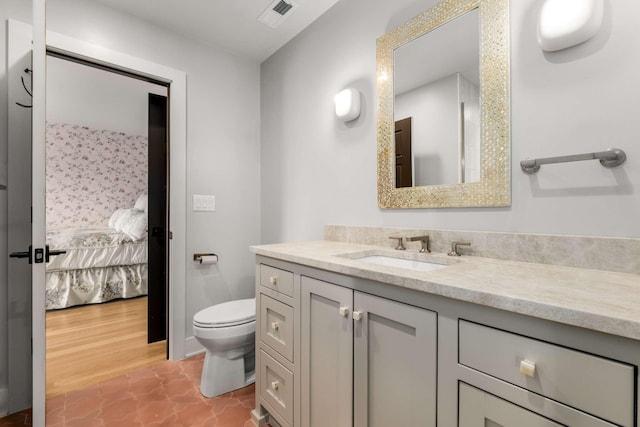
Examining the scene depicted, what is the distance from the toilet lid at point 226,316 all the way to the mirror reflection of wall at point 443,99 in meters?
1.30

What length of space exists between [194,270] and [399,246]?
5.38 ft

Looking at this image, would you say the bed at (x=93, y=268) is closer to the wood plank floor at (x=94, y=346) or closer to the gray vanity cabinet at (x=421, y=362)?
the wood plank floor at (x=94, y=346)

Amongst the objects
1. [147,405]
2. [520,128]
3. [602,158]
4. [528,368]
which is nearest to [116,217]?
[147,405]

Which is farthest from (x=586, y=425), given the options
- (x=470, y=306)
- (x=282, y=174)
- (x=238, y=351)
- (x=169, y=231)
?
(x=169, y=231)

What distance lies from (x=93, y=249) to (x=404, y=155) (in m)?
3.59

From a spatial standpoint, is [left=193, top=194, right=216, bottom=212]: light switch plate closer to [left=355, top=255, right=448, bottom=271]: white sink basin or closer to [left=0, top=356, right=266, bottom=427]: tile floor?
[left=0, top=356, right=266, bottom=427]: tile floor

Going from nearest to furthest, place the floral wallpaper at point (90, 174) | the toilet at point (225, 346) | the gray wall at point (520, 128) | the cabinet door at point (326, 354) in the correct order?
the gray wall at point (520, 128) < the cabinet door at point (326, 354) < the toilet at point (225, 346) < the floral wallpaper at point (90, 174)

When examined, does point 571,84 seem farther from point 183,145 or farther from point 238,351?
point 183,145

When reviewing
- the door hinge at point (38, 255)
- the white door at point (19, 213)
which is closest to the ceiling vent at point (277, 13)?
the white door at point (19, 213)

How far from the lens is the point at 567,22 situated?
99cm

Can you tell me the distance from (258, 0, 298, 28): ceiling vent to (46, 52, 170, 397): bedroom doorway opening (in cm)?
90

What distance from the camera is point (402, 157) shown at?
1.59 m

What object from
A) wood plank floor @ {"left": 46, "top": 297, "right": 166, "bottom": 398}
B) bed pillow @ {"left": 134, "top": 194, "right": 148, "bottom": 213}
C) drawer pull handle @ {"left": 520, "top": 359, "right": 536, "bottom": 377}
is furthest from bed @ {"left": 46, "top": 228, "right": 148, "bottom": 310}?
drawer pull handle @ {"left": 520, "top": 359, "right": 536, "bottom": 377}

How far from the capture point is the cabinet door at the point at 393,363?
84 centimetres
